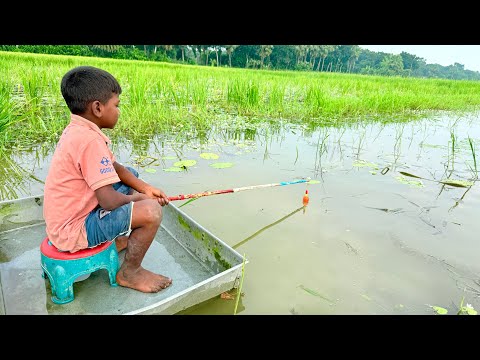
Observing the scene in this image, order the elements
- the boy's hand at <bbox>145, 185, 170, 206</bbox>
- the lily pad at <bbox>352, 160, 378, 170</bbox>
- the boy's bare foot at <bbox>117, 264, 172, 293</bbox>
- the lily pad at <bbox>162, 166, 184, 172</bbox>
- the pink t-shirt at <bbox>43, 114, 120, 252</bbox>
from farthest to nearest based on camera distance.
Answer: the lily pad at <bbox>352, 160, 378, 170</bbox> → the lily pad at <bbox>162, 166, 184, 172</bbox> → the boy's hand at <bbox>145, 185, 170, 206</bbox> → the boy's bare foot at <bbox>117, 264, 172, 293</bbox> → the pink t-shirt at <bbox>43, 114, 120, 252</bbox>

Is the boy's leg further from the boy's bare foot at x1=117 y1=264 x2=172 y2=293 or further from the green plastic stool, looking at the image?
the green plastic stool

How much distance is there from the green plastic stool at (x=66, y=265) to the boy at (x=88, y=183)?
4 cm

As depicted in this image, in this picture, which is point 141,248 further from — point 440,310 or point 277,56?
point 277,56

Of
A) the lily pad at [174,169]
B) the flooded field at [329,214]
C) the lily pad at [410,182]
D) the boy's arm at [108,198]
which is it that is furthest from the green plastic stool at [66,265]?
the lily pad at [410,182]

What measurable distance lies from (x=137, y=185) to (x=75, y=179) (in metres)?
0.46

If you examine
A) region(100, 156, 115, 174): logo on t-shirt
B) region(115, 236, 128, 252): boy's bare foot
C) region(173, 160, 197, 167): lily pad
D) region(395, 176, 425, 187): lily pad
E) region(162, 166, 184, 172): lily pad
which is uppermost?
region(100, 156, 115, 174): logo on t-shirt

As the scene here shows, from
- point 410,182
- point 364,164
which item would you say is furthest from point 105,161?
point 364,164

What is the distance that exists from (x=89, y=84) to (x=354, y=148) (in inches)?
149

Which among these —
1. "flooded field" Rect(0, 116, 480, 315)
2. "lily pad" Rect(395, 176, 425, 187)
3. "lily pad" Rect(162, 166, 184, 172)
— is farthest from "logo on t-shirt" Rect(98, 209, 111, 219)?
"lily pad" Rect(395, 176, 425, 187)

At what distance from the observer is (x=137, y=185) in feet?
6.30

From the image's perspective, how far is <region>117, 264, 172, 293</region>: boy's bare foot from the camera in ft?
5.51

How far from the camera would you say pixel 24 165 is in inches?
123

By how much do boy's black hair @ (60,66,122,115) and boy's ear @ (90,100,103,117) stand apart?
0.05 ft

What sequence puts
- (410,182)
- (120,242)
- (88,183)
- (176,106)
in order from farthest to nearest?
(176,106), (410,182), (120,242), (88,183)
